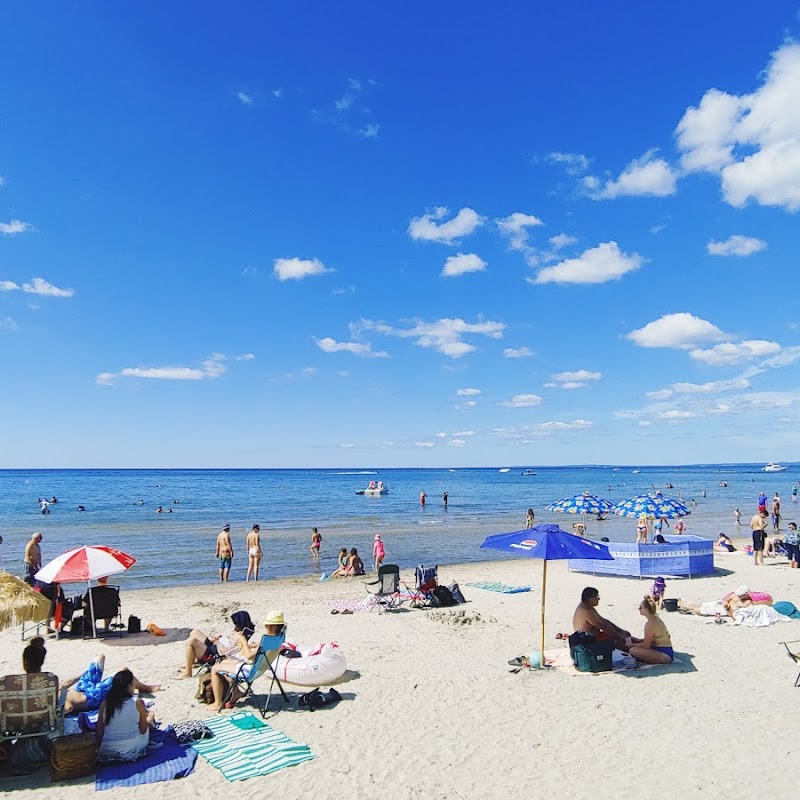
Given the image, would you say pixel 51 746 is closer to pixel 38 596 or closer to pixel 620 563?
pixel 38 596

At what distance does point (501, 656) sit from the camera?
9664 millimetres

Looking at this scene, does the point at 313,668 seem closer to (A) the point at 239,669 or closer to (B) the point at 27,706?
(A) the point at 239,669

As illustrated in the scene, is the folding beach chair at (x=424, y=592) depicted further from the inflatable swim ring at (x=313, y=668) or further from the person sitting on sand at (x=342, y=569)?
the person sitting on sand at (x=342, y=569)

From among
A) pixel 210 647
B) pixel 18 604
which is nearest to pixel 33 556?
pixel 210 647

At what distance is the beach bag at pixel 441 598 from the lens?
13.4m

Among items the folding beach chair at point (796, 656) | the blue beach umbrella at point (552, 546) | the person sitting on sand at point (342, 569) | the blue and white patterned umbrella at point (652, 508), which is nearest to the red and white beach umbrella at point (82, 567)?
the blue beach umbrella at point (552, 546)

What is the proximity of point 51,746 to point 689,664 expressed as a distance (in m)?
7.89

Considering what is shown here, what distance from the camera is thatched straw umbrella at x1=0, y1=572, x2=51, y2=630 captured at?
707 centimetres

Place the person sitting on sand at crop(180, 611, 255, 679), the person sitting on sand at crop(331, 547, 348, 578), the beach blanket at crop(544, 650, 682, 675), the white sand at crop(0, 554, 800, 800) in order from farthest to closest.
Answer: the person sitting on sand at crop(331, 547, 348, 578) → the beach blanket at crop(544, 650, 682, 675) → the person sitting on sand at crop(180, 611, 255, 679) → the white sand at crop(0, 554, 800, 800)

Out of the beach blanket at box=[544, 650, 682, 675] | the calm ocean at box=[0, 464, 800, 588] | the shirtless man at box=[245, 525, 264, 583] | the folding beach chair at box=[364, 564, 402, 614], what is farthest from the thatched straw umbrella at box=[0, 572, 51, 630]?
the calm ocean at box=[0, 464, 800, 588]

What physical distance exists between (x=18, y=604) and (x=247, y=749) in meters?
3.06

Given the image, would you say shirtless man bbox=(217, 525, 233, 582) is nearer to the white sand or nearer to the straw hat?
the white sand

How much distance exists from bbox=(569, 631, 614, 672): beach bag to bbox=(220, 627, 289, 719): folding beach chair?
3.83 metres

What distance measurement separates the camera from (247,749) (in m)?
6.38
